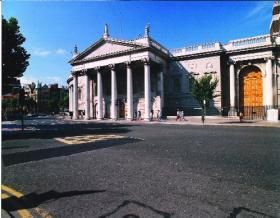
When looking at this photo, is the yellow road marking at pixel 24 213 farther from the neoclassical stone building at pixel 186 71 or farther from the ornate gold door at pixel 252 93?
the ornate gold door at pixel 252 93

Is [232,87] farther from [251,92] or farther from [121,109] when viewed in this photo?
[121,109]

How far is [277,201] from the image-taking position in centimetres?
431

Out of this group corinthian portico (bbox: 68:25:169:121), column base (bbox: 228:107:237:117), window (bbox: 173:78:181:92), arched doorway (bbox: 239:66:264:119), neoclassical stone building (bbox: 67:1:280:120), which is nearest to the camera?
neoclassical stone building (bbox: 67:1:280:120)

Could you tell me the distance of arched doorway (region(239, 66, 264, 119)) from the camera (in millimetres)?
36000

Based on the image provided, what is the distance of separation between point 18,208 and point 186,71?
128 ft

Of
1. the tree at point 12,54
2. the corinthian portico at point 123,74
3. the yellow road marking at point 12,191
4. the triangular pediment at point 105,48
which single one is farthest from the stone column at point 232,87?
the yellow road marking at point 12,191

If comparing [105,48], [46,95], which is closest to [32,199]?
[105,48]

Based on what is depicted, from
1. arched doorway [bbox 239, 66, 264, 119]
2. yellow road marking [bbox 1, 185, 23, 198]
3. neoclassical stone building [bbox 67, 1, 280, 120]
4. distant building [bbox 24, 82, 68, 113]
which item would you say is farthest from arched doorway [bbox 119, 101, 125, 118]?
distant building [bbox 24, 82, 68, 113]

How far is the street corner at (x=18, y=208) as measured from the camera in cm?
398

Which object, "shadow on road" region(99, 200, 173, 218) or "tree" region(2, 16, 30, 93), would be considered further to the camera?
"tree" region(2, 16, 30, 93)

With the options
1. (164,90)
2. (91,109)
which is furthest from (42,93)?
(164,90)

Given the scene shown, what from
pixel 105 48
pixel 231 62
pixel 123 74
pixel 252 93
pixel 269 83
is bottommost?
pixel 252 93

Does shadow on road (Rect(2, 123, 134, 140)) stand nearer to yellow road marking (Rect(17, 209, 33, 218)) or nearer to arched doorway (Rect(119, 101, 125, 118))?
yellow road marking (Rect(17, 209, 33, 218))

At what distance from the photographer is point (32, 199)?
466 centimetres
